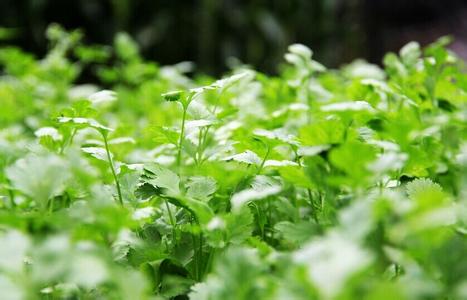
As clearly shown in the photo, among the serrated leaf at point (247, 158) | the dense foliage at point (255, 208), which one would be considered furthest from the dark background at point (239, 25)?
the serrated leaf at point (247, 158)

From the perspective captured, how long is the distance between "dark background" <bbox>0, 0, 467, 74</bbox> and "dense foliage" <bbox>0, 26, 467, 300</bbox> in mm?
3367

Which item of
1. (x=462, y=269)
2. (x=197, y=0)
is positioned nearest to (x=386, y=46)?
(x=197, y=0)

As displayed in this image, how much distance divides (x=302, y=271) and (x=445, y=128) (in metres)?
0.39

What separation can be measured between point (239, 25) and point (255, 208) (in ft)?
13.0

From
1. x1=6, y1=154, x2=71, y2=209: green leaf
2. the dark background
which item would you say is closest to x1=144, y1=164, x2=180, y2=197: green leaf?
x1=6, y1=154, x2=71, y2=209: green leaf

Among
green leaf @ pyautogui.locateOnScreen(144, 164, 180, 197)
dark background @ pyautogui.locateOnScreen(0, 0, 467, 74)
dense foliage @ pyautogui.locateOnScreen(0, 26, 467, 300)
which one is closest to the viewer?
dense foliage @ pyautogui.locateOnScreen(0, 26, 467, 300)

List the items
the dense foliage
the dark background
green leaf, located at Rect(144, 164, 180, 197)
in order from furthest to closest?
the dark background, green leaf, located at Rect(144, 164, 180, 197), the dense foliage

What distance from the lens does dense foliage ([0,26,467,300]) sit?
419mm

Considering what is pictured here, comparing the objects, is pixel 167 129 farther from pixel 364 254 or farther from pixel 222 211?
pixel 364 254

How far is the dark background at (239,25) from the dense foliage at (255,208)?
Answer: 133 inches

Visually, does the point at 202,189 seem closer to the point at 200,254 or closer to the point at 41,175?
the point at 200,254

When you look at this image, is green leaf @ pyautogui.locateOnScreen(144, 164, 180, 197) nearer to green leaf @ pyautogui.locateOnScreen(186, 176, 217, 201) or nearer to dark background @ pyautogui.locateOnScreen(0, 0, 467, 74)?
green leaf @ pyautogui.locateOnScreen(186, 176, 217, 201)

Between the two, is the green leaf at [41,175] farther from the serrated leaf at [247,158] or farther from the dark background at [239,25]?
the dark background at [239,25]

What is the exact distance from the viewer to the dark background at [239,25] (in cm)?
441
